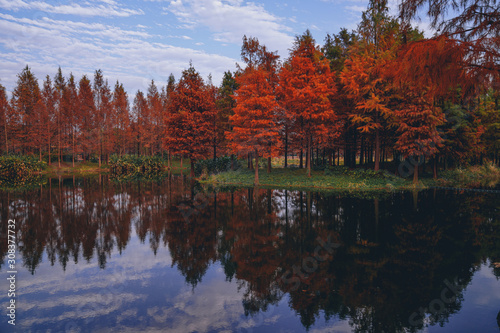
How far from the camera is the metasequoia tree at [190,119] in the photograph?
121ft

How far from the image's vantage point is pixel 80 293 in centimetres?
746

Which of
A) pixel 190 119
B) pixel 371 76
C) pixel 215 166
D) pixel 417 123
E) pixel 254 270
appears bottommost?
pixel 254 270

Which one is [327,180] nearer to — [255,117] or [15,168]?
[255,117]

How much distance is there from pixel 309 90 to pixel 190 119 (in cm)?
1602

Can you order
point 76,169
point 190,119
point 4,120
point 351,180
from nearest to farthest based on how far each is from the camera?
point 351,180, point 190,119, point 76,169, point 4,120

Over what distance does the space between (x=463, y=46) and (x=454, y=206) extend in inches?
630

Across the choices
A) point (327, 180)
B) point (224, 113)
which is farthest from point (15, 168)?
point (327, 180)

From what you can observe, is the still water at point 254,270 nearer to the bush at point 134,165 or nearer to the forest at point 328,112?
the forest at point 328,112

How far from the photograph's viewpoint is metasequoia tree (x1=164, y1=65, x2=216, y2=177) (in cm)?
3700

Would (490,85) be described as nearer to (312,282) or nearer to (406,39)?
(406,39)

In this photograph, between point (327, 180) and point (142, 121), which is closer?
point (327, 180)

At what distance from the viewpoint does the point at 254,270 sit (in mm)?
8750

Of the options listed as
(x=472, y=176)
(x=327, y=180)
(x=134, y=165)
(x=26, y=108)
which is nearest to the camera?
(x=327, y=180)

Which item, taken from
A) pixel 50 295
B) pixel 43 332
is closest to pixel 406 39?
pixel 43 332
